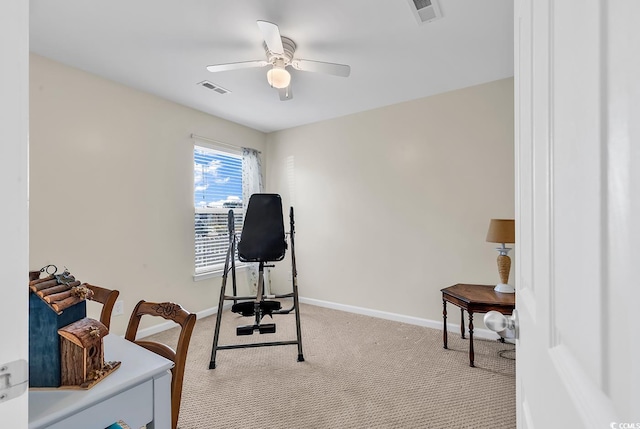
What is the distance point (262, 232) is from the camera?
8.80 ft

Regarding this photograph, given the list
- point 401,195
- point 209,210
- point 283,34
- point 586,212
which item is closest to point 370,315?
point 401,195

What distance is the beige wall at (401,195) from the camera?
2.97m

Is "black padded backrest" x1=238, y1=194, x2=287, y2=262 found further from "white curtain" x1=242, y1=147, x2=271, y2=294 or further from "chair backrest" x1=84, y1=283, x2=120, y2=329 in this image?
"white curtain" x1=242, y1=147, x2=271, y2=294

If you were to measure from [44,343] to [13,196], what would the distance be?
2.20 feet

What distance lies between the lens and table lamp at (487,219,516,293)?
2.50 meters

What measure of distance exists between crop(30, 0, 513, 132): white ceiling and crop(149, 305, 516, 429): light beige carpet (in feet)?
8.30

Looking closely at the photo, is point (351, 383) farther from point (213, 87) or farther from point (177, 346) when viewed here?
point (213, 87)

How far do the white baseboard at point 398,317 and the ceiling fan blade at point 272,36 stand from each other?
2968 millimetres

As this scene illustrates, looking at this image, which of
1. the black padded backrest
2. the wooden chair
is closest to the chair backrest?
the wooden chair

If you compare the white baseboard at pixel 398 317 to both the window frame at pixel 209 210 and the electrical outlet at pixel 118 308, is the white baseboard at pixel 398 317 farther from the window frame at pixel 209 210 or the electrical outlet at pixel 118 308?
the electrical outlet at pixel 118 308

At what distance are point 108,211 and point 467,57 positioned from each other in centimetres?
349

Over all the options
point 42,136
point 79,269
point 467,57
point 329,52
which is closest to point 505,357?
point 467,57

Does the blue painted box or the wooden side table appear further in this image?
the wooden side table

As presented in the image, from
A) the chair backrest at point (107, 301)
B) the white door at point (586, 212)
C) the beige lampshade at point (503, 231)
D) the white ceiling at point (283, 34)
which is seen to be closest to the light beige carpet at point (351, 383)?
the chair backrest at point (107, 301)
